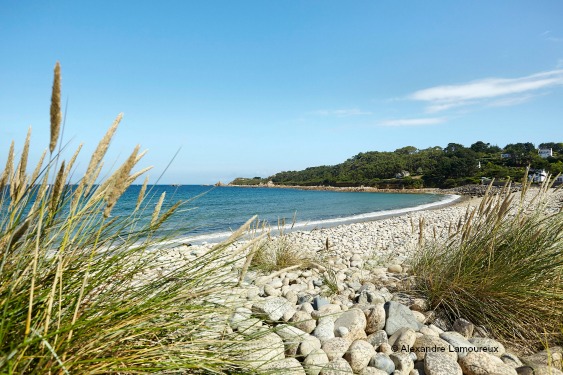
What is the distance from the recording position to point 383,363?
2.68 meters

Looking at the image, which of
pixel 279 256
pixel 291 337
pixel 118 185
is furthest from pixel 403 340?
pixel 279 256

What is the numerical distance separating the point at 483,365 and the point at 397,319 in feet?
2.78

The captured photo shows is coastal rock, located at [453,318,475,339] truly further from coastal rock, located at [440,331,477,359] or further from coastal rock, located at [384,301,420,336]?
coastal rock, located at [384,301,420,336]

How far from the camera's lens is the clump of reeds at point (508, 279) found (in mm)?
3354

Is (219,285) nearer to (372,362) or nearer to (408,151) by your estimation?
(372,362)

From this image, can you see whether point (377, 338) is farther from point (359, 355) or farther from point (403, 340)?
point (359, 355)

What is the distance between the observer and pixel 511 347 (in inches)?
128

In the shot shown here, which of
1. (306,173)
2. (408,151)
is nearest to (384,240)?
Result: (306,173)

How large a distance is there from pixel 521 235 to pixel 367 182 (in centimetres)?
7632

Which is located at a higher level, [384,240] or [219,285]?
[219,285]

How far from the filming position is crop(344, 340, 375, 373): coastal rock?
266 cm

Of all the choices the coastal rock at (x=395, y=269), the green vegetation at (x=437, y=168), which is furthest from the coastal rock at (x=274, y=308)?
the green vegetation at (x=437, y=168)

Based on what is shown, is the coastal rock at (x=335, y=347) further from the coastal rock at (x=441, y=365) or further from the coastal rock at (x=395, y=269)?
the coastal rock at (x=395, y=269)

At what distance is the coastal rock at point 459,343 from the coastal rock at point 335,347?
0.95 m
